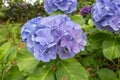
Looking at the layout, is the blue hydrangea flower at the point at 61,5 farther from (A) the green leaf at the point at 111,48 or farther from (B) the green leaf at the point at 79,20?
(A) the green leaf at the point at 111,48

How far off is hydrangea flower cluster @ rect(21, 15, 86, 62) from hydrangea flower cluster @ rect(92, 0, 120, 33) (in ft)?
0.71

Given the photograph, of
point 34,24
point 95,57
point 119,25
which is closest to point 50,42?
point 34,24

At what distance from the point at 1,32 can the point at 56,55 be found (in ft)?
22.2

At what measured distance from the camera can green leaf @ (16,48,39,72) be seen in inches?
67.5

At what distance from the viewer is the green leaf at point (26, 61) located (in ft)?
5.63

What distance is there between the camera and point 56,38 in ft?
5.25

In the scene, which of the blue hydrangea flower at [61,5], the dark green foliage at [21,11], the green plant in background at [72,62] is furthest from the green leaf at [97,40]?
the dark green foliage at [21,11]

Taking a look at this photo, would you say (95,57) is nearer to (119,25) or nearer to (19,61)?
(119,25)

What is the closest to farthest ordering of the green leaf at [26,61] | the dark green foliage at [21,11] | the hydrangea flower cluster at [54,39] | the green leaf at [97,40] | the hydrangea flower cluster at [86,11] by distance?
1. the hydrangea flower cluster at [54,39]
2. the green leaf at [26,61]
3. the green leaf at [97,40]
4. the hydrangea flower cluster at [86,11]
5. the dark green foliage at [21,11]

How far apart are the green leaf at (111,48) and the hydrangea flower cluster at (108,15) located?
0.06 metres

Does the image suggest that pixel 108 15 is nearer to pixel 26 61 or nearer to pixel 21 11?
pixel 26 61

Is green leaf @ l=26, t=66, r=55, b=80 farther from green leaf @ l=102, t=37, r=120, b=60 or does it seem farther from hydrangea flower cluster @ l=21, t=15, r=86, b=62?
green leaf @ l=102, t=37, r=120, b=60

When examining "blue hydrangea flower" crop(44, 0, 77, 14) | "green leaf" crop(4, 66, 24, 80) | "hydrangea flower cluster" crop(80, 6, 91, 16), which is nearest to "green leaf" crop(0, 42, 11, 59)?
"green leaf" crop(4, 66, 24, 80)

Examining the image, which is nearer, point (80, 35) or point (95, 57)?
point (80, 35)
